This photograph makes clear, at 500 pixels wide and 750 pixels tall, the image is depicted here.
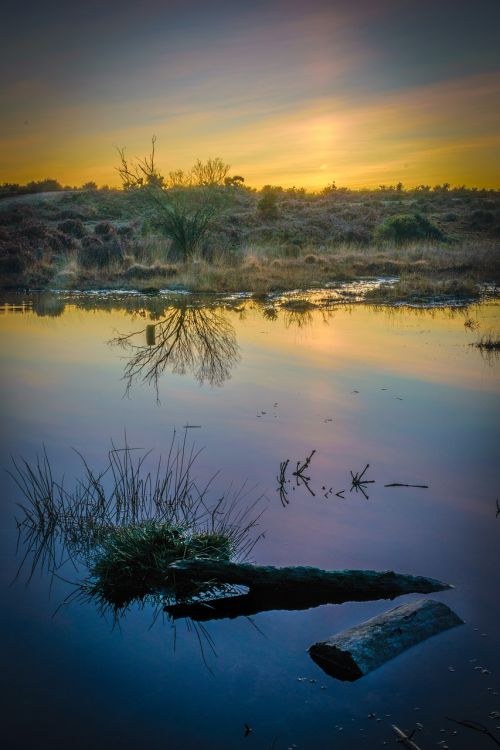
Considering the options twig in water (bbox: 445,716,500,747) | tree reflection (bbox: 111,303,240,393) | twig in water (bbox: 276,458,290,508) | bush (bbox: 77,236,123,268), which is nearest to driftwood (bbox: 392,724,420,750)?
twig in water (bbox: 445,716,500,747)

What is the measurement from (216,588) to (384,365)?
8.20m

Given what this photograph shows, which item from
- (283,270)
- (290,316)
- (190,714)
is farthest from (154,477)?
(283,270)

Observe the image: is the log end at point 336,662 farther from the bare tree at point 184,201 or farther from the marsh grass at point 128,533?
the bare tree at point 184,201

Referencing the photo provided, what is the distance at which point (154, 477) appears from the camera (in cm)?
713

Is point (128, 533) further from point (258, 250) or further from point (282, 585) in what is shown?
point (258, 250)

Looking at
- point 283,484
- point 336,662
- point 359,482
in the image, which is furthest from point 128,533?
point 359,482

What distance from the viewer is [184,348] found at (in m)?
14.7

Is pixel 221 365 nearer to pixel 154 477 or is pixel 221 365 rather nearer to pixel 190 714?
pixel 154 477

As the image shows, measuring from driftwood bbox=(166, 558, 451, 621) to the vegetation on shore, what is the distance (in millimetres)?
17035

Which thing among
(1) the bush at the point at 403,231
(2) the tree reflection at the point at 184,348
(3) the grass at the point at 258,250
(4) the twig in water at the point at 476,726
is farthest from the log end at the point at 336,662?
(1) the bush at the point at 403,231

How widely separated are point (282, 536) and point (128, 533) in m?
1.28

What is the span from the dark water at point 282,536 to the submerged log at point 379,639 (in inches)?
2.6

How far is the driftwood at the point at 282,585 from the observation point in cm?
480

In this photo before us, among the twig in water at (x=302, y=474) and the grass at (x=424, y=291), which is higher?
the grass at (x=424, y=291)
